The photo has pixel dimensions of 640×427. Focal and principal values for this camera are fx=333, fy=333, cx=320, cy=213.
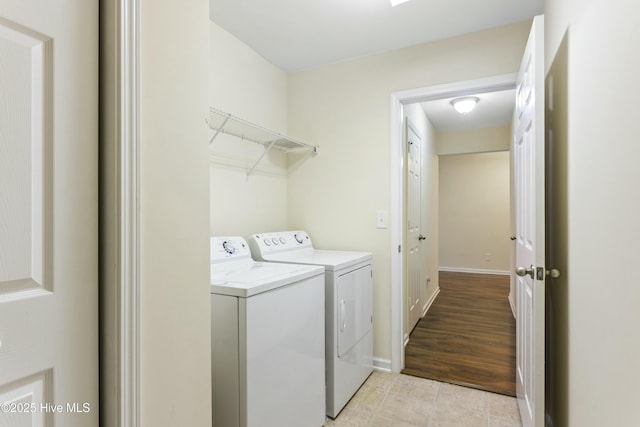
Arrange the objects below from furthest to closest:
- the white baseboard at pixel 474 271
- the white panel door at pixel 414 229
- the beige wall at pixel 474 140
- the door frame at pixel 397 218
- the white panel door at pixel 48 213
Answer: the white baseboard at pixel 474 271, the beige wall at pixel 474 140, the white panel door at pixel 414 229, the door frame at pixel 397 218, the white panel door at pixel 48 213

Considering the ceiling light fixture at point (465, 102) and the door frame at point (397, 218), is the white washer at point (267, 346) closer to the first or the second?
the door frame at point (397, 218)

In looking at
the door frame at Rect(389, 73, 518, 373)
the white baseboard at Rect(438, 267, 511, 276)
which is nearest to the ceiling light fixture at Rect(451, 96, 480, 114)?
the door frame at Rect(389, 73, 518, 373)

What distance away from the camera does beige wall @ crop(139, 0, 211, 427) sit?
89 cm

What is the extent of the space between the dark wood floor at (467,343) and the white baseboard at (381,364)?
4.7 inches

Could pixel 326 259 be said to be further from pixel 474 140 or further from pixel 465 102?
pixel 474 140

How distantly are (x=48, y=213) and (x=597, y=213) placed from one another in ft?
4.86

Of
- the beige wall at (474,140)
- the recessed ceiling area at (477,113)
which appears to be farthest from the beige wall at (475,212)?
the recessed ceiling area at (477,113)

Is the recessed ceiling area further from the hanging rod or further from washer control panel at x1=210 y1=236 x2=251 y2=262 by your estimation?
washer control panel at x1=210 y1=236 x2=251 y2=262

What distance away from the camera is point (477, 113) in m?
4.22

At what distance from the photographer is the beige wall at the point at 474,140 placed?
483cm

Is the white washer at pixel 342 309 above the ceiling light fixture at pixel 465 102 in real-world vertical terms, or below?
below

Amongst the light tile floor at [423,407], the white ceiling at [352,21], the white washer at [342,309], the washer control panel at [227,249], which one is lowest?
the light tile floor at [423,407]

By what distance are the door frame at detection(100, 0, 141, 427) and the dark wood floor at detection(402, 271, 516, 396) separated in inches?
82.7

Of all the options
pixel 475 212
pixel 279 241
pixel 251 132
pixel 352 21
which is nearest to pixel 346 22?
pixel 352 21
